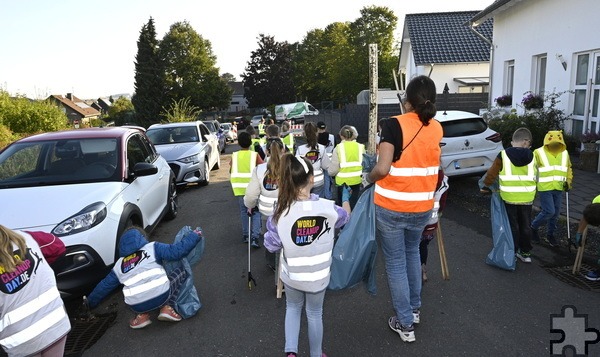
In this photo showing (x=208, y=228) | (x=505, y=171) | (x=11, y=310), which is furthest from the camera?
(x=208, y=228)

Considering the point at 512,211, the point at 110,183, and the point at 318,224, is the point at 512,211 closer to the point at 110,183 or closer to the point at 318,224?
the point at 318,224

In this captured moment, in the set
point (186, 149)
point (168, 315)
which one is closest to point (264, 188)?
point (168, 315)

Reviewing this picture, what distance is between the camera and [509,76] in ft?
50.1

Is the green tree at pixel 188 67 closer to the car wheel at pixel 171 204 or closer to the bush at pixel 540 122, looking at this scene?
the bush at pixel 540 122

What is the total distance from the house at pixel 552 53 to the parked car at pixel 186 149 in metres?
9.32

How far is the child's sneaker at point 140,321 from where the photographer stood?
389 centimetres

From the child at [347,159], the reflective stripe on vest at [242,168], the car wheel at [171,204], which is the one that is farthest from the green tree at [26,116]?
the child at [347,159]

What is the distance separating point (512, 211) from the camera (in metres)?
4.92

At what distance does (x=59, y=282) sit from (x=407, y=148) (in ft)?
10.7

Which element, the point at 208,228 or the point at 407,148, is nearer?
the point at 407,148

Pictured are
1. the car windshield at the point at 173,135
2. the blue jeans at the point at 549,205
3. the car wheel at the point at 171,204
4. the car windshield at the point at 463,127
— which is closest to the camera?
the blue jeans at the point at 549,205

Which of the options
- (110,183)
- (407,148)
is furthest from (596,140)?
(110,183)

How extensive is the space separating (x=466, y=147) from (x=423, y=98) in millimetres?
5232

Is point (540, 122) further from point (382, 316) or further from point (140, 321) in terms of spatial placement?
point (140, 321)
